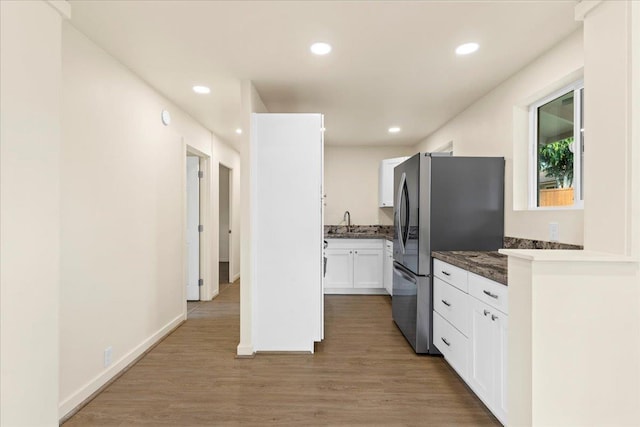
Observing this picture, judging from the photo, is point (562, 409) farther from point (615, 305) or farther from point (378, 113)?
point (378, 113)

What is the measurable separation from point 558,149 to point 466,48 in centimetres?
104

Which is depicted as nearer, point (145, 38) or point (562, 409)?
point (562, 409)

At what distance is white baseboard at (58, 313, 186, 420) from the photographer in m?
2.06

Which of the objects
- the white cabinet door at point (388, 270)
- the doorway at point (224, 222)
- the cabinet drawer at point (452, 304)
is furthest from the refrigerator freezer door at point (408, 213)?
the doorway at point (224, 222)

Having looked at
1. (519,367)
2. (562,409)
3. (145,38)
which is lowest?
(562,409)

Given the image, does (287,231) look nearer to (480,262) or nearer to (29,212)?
(480,262)

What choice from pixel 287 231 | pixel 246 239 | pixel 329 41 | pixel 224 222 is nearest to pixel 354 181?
pixel 287 231

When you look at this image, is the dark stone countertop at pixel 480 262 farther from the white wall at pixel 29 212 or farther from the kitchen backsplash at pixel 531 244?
the white wall at pixel 29 212

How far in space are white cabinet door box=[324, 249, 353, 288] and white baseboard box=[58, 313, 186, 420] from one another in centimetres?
244

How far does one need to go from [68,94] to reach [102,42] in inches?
19.5

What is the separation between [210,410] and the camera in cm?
210

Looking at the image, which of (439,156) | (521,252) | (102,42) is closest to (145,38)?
(102,42)

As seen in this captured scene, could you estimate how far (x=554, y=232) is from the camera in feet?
7.63

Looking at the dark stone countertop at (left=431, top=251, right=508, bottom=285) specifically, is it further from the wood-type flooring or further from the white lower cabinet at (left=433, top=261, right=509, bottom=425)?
the wood-type flooring
